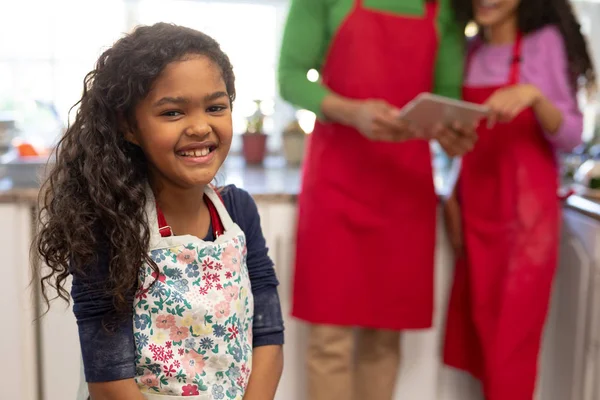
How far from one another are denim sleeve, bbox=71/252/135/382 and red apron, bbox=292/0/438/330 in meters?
0.68

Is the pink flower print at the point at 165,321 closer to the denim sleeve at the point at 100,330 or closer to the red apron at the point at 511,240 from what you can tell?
the denim sleeve at the point at 100,330

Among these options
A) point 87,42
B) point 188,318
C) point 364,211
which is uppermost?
point 87,42

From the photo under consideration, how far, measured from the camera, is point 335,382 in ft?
5.18

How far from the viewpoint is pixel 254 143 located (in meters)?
2.27

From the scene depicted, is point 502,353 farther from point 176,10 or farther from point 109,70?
point 176,10

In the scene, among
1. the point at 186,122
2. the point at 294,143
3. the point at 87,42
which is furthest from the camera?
the point at 87,42

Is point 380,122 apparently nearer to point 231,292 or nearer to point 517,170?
point 517,170

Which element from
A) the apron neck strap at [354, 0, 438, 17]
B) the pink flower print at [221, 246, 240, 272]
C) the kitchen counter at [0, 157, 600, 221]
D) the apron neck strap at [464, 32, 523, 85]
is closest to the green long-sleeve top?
the apron neck strap at [354, 0, 438, 17]

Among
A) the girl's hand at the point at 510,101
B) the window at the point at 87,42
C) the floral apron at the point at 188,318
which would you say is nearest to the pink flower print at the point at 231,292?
the floral apron at the point at 188,318

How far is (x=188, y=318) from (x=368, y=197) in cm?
→ 67

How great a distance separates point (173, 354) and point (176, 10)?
1.81 metres

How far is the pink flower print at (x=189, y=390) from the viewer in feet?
3.15

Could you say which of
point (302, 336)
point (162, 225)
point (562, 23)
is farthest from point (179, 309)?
point (562, 23)

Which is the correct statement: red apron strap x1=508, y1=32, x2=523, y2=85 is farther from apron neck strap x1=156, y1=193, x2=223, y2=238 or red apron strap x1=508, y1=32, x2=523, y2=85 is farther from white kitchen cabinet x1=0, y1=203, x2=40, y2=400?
white kitchen cabinet x1=0, y1=203, x2=40, y2=400
